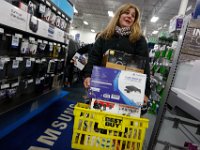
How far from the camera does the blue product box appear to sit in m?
1.34

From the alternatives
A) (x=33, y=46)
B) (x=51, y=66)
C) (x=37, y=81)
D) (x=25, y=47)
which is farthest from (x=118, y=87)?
(x=51, y=66)

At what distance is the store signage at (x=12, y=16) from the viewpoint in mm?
2414

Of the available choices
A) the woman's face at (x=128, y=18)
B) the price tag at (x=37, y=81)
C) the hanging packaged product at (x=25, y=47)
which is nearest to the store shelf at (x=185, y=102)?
the woman's face at (x=128, y=18)

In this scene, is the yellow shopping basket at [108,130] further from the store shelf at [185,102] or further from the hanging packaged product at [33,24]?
the hanging packaged product at [33,24]

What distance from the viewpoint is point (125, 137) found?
1256mm

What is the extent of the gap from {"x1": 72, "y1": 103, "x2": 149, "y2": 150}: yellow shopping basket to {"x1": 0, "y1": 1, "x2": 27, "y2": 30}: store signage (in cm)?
173

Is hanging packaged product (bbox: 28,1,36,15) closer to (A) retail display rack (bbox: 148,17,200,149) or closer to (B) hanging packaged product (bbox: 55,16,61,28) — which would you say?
(B) hanging packaged product (bbox: 55,16,61,28)

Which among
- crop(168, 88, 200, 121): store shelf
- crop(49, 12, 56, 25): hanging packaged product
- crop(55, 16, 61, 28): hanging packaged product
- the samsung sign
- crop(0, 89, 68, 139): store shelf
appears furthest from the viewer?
crop(55, 16, 61, 28): hanging packaged product

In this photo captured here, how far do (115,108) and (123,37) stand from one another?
900 millimetres

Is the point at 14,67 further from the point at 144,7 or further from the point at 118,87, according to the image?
the point at 144,7

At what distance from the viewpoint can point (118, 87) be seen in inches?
53.1

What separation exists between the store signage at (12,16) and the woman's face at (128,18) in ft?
4.34

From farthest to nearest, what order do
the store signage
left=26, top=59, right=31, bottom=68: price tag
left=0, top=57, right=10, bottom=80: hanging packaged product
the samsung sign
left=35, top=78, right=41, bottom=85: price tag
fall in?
the samsung sign < left=35, top=78, right=41, bottom=85: price tag < left=26, top=59, right=31, bottom=68: price tag < left=0, top=57, right=10, bottom=80: hanging packaged product < the store signage

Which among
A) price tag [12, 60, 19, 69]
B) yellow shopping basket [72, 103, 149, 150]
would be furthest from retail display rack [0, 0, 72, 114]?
yellow shopping basket [72, 103, 149, 150]
